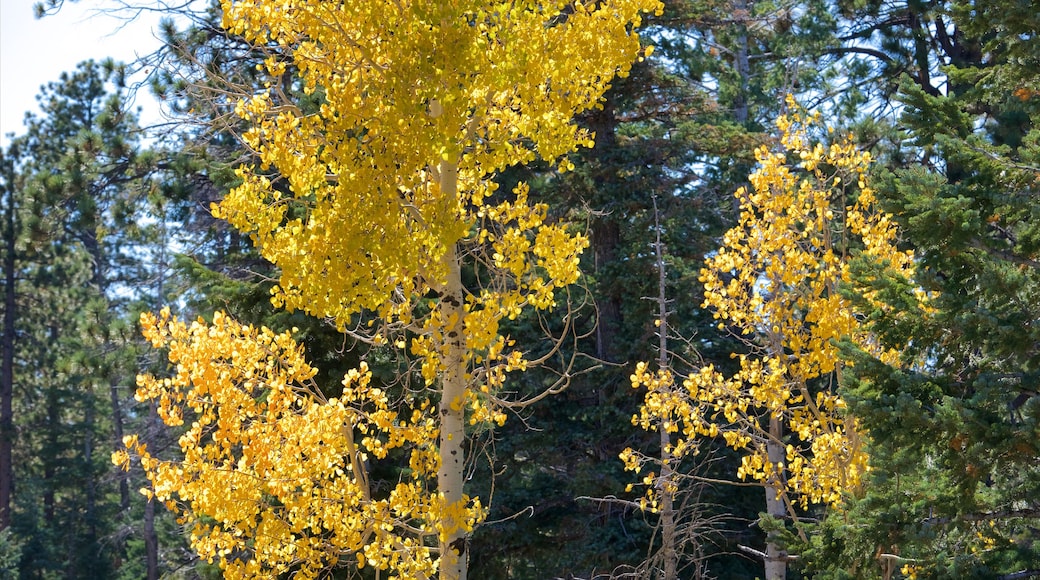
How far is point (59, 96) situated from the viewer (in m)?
28.9

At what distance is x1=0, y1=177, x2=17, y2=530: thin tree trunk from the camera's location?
2764cm

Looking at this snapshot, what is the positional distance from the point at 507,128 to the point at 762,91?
14752 mm

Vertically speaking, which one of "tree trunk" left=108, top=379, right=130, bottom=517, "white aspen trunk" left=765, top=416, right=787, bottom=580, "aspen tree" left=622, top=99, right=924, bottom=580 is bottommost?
"white aspen trunk" left=765, top=416, right=787, bottom=580

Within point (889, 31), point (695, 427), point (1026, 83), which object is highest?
point (889, 31)

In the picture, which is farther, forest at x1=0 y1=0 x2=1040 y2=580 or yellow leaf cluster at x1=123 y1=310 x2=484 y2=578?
yellow leaf cluster at x1=123 y1=310 x2=484 y2=578

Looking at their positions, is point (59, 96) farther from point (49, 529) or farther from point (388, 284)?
point (388, 284)

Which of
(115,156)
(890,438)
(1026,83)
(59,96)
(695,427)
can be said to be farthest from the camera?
(59,96)

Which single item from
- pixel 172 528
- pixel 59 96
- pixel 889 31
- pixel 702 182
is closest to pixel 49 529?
pixel 172 528

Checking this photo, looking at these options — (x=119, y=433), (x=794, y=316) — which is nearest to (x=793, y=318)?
(x=794, y=316)

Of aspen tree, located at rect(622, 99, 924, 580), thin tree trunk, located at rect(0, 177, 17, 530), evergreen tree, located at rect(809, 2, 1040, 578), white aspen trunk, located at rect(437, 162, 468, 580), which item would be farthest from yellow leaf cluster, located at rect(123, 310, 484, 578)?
thin tree trunk, located at rect(0, 177, 17, 530)

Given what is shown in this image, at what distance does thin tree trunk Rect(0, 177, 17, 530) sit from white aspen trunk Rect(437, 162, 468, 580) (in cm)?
2380

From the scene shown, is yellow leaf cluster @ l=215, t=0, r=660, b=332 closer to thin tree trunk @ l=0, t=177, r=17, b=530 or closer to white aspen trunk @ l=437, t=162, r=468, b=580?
white aspen trunk @ l=437, t=162, r=468, b=580

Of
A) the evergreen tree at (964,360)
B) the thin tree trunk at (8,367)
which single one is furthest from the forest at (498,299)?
the thin tree trunk at (8,367)

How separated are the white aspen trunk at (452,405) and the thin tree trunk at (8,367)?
2380 centimetres
